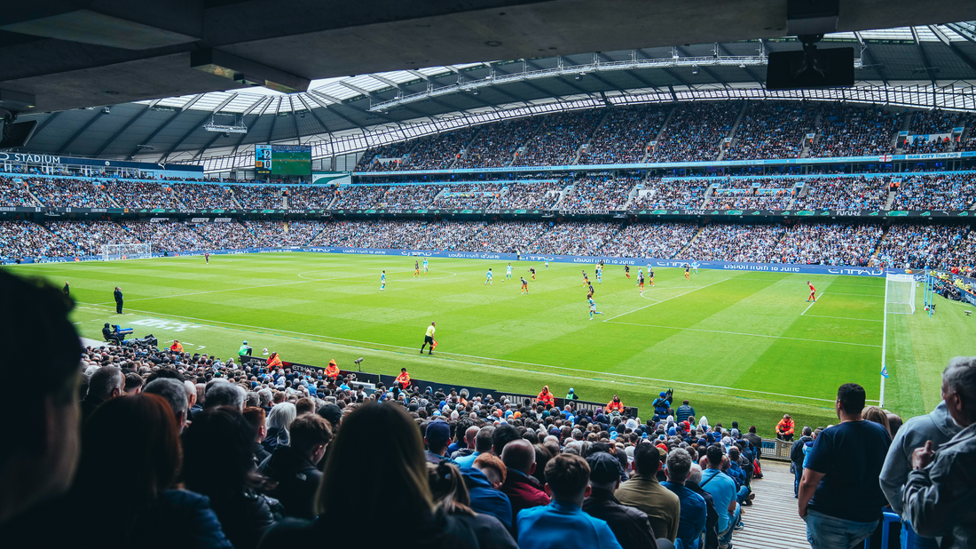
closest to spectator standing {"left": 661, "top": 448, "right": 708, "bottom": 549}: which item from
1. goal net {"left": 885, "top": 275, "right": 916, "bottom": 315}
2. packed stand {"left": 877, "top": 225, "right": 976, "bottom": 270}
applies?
goal net {"left": 885, "top": 275, "right": 916, "bottom": 315}

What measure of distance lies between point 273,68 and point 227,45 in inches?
37.3

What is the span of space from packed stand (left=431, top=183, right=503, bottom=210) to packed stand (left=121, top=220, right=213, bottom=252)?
33264 millimetres

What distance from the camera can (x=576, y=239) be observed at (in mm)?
73938

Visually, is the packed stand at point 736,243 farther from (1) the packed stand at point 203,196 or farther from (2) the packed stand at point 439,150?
(1) the packed stand at point 203,196

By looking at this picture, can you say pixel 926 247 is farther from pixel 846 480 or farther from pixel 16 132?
pixel 16 132

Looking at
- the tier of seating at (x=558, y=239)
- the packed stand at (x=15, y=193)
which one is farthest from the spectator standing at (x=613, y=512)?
the packed stand at (x=15, y=193)

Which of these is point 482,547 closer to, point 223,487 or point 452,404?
point 223,487

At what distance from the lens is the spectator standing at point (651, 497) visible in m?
4.98

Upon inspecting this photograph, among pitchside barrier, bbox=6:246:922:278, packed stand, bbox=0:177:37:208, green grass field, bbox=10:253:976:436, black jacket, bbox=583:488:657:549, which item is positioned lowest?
green grass field, bbox=10:253:976:436

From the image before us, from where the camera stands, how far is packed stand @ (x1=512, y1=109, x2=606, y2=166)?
279 ft

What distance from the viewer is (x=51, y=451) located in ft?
5.27

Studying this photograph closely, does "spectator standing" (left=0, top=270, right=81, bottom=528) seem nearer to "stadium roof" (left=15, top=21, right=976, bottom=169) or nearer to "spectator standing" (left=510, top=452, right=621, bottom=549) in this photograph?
"spectator standing" (left=510, top=452, right=621, bottom=549)

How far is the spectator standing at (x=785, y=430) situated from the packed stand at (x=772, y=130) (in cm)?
6246

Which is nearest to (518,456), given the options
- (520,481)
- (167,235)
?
(520,481)
